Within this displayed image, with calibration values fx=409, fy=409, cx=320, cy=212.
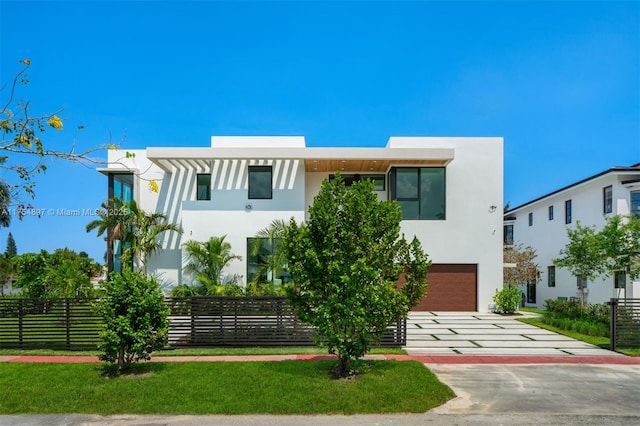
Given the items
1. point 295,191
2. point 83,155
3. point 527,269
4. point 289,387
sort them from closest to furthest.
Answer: point 83,155, point 289,387, point 295,191, point 527,269

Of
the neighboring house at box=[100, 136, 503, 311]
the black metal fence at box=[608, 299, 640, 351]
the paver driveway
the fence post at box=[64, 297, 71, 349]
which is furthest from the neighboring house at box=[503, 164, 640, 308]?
the fence post at box=[64, 297, 71, 349]

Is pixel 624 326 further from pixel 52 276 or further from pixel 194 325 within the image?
pixel 52 276

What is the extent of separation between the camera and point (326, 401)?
6.35m

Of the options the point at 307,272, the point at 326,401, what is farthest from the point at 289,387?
the point at 307,272

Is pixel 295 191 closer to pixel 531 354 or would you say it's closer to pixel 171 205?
pixel 171 205

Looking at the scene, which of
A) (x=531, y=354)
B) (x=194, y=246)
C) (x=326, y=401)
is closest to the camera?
(x=326, y=401)

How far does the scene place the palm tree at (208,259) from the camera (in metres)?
16.6

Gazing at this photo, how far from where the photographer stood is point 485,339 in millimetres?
11875

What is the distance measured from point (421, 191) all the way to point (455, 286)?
4513 millimetres

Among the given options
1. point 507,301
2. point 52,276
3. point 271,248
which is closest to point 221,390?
point 271,248

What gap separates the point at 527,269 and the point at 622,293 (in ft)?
19.7

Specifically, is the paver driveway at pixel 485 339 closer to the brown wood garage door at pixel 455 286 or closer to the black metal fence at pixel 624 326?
the black metal fence at pixel 624 326

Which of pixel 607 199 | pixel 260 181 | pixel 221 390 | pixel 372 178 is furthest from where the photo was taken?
pixel 372 178

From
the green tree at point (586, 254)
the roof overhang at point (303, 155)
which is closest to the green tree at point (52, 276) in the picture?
the roof overhang at point (303, 155)
